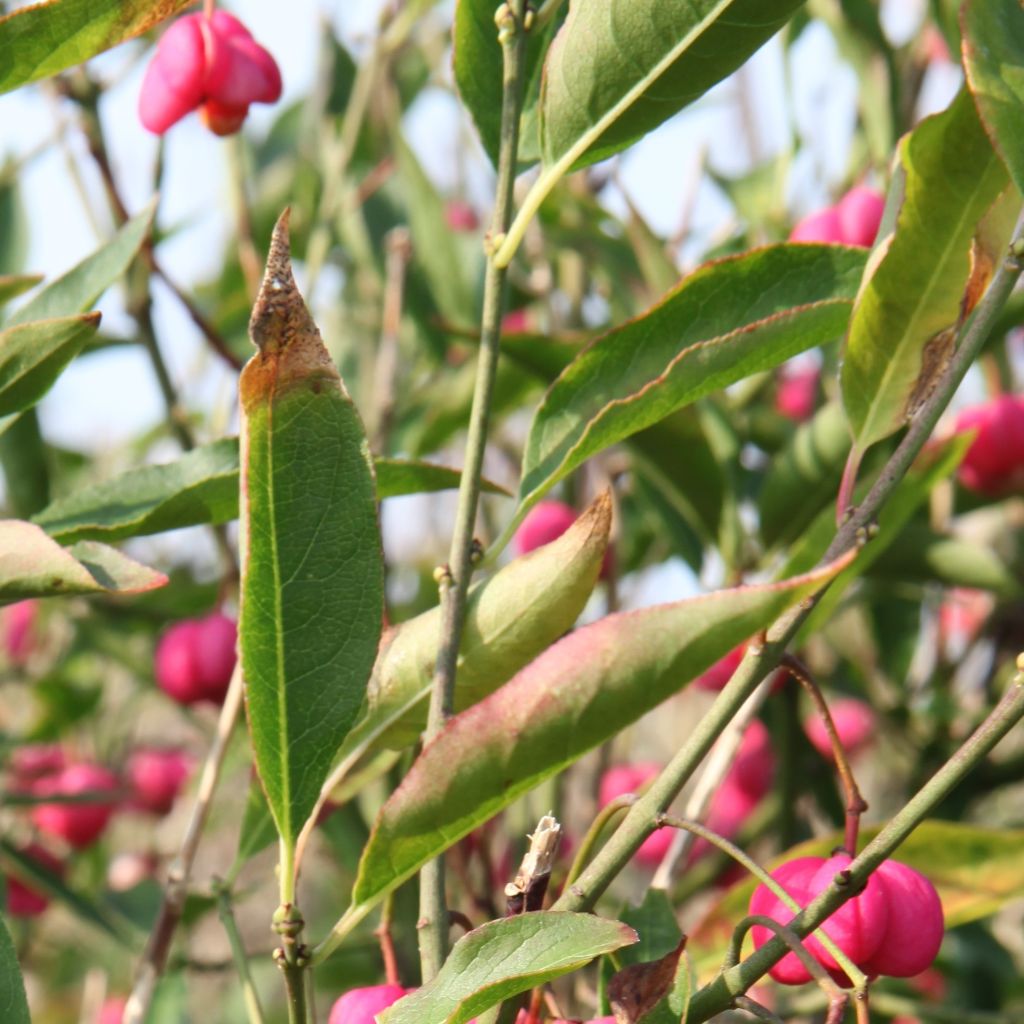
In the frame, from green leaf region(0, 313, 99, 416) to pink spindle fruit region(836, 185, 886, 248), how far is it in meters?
0.65

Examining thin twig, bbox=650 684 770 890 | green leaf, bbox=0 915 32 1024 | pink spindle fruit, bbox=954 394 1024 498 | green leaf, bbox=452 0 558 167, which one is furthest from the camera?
pink spindle fruit, bbox=954 394 1024 498

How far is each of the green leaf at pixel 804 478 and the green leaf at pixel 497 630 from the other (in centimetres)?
59

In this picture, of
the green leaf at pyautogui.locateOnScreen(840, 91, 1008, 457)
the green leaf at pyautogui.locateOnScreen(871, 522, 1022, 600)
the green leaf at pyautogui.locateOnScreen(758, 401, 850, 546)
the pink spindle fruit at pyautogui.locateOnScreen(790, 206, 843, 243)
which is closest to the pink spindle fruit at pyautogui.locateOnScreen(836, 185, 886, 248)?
the pink spindle fruit at pyautogui.locateOnScreen(790, 206, 843, 243)

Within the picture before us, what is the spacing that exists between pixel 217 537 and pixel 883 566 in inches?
23.5

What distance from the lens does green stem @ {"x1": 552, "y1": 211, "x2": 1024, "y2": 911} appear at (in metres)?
0.52

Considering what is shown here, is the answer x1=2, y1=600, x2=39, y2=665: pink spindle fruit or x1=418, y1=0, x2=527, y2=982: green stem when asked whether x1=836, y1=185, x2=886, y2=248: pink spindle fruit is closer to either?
x1=418, y1=0, x2=527, y2=982: green stem

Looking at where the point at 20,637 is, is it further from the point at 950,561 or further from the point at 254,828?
the point at 254,828

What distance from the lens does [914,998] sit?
4.98 ft

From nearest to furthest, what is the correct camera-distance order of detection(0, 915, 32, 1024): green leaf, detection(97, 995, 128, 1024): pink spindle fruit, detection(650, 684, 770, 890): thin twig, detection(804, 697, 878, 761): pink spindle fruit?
detection(0, 915, 32, 1024): green leaf < detection(650, 684, 770, 890): thin twig < detection(97, 995, 128, 1024): pink spindle fruit < detection(804, 697, 878, 761): pink spindle fruit

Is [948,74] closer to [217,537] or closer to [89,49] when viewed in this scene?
[217,537]

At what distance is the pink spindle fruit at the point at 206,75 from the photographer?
812 mm

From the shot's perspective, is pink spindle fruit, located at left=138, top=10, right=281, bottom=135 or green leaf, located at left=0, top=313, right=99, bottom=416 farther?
pink spindle fruit, located at left=138, top=10, right=281, bottom=135

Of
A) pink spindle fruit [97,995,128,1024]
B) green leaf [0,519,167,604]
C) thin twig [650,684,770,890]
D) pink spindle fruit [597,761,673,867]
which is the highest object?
green leaf [0,519,167,604]

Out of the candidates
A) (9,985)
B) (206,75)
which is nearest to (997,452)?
(206,75)
